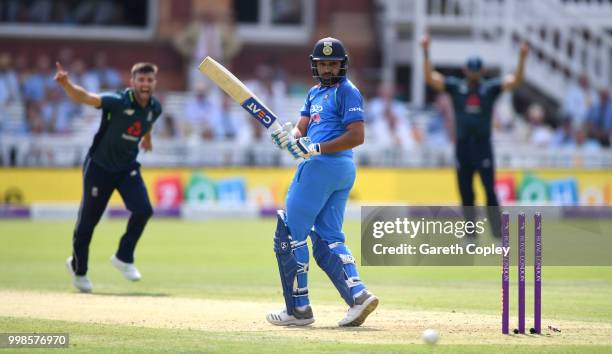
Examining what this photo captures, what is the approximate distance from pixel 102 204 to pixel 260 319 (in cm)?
266

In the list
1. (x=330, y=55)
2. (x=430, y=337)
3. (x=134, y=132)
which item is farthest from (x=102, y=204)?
(x=430, y=337)

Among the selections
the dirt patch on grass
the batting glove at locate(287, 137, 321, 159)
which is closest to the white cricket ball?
the dirt patch on grass

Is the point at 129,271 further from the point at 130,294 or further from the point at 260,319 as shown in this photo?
the point at 260,319

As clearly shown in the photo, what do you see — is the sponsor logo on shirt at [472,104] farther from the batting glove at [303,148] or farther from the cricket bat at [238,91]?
the batting glove at [303,148]

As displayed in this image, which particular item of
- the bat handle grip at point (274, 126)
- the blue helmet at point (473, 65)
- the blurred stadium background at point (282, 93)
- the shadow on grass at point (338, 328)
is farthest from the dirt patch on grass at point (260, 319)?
the blurred stadium background at point (282, 93)

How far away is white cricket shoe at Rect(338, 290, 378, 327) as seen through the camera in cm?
830

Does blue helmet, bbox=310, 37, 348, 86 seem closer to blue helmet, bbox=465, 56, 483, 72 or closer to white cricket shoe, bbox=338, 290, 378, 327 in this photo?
white cricket shoe, bbox=338, 290, 378, 327

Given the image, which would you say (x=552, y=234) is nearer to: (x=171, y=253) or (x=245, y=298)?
(x=245, y=298)

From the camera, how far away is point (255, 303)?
9914mm

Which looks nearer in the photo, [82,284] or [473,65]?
[82,284]

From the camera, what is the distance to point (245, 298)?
10.3m

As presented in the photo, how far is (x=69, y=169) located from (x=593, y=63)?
11.9 metres

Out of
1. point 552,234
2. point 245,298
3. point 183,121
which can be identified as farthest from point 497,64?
point 552,234

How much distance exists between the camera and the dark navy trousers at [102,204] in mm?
10844
